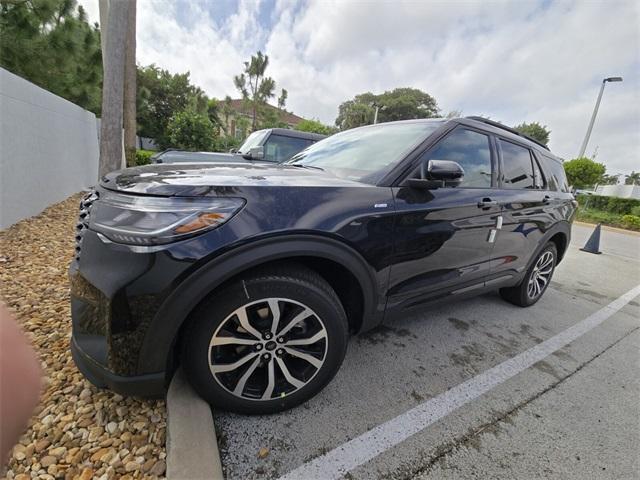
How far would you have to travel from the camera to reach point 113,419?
1.54m

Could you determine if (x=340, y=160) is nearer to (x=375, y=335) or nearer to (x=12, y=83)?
(x=375, y=335)

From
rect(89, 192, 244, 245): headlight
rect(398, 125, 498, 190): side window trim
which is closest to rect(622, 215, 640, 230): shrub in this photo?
rect(398, 125, 498, 190): side window trim

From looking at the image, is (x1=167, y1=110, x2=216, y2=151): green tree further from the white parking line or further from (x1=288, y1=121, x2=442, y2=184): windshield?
the white parking line

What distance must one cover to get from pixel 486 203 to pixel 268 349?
1.99 meters

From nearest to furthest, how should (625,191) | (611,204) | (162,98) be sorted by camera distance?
1. (611,204)
2. (625,191)
3. (162,98)

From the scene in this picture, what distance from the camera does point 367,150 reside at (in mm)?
2434

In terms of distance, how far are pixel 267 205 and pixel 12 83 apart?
5.08m

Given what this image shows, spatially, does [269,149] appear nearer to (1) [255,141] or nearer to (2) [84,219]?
(1) [255,141]

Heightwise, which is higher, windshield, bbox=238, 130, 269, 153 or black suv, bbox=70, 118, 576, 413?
windshield, bbox=238, 130, 269, 153

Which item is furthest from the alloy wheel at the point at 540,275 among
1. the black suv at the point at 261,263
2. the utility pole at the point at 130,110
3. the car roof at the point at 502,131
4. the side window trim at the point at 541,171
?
the utility pole at the point at 130,110

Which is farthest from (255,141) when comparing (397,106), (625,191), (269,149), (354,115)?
(397,106)

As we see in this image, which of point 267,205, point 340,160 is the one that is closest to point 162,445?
point 267,205

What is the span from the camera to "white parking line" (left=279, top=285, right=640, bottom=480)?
56.2 inches

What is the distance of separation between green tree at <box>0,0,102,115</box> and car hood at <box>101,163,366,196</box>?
29.6 ft
